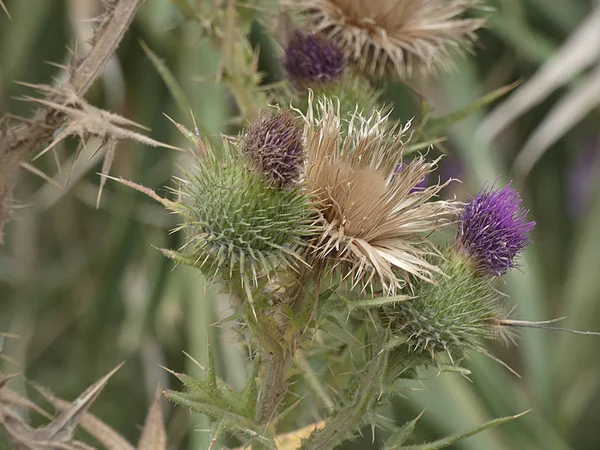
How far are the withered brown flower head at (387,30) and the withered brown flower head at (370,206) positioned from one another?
44 cm

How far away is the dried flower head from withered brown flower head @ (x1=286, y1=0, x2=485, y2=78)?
515 mm

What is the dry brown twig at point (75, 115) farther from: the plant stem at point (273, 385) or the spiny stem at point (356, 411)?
the spiny stem at point (356, 411)

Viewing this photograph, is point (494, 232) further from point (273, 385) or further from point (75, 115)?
point (75, 115)

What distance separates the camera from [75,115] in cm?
118

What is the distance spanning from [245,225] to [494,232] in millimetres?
409

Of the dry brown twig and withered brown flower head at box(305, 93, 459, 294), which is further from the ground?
withered brown flower head at box(305, 93, 459, 294)

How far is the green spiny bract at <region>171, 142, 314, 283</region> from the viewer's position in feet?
3.23

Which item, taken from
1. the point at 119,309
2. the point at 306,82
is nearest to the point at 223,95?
the point at 119,309

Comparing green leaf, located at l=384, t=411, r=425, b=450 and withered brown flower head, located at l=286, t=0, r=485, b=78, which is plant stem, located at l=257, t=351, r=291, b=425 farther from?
withered brown flower head, located at l=286, t=0, r=485, b=78

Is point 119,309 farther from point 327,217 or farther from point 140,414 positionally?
point 327,217

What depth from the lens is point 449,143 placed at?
11.4 feet

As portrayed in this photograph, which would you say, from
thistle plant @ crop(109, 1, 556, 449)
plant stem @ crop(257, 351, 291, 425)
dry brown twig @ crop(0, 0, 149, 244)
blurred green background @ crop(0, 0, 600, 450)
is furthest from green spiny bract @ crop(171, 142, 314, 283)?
blurred green background @ crop(0, 0, 600, 450)

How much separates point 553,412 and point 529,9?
2.19 m

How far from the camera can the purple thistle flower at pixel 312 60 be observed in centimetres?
137
